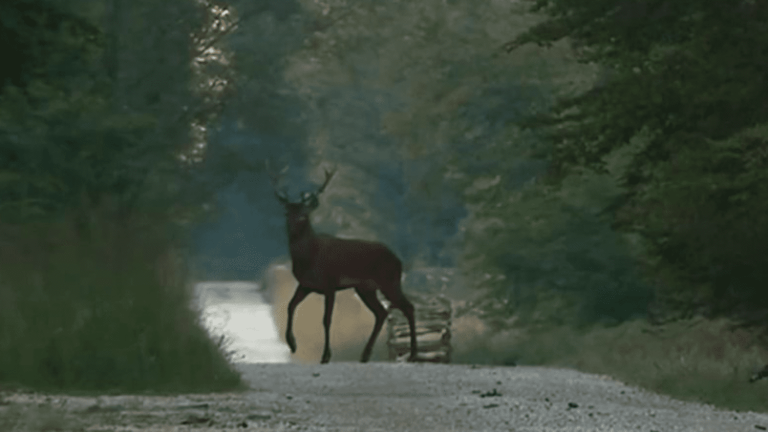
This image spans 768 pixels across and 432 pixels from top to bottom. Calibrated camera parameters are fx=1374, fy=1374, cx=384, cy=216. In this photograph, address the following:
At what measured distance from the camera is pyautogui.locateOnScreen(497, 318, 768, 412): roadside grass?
1481 cm

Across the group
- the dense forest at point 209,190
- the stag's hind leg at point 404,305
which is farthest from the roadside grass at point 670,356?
the stag's hind leg at point 404,305

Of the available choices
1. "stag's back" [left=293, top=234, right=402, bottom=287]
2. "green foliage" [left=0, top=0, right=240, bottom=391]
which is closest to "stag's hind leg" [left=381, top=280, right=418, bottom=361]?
"stag's back" [left=293, top=234, right=402, bottom=287]

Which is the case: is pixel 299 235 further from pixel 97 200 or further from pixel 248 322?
pixel 248 322

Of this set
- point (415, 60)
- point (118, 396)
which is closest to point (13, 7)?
point (118, 396)

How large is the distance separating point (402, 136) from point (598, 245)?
14.9m

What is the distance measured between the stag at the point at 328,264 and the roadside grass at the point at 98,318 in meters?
6.29

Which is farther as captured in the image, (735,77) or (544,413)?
(735,77)

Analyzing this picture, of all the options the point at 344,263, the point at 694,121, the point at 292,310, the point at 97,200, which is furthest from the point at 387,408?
the point at 344,263

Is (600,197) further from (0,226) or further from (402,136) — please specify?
(402,136)

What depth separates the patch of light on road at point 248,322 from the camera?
100 feet

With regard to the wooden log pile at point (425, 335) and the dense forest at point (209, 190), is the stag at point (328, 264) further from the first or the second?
the wooden log pile at point (425, 335)

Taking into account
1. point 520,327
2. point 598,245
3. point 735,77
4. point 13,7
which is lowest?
point 520,327

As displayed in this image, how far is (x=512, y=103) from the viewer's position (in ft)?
97.8

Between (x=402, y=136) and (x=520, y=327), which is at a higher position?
(x=402, y=136)
